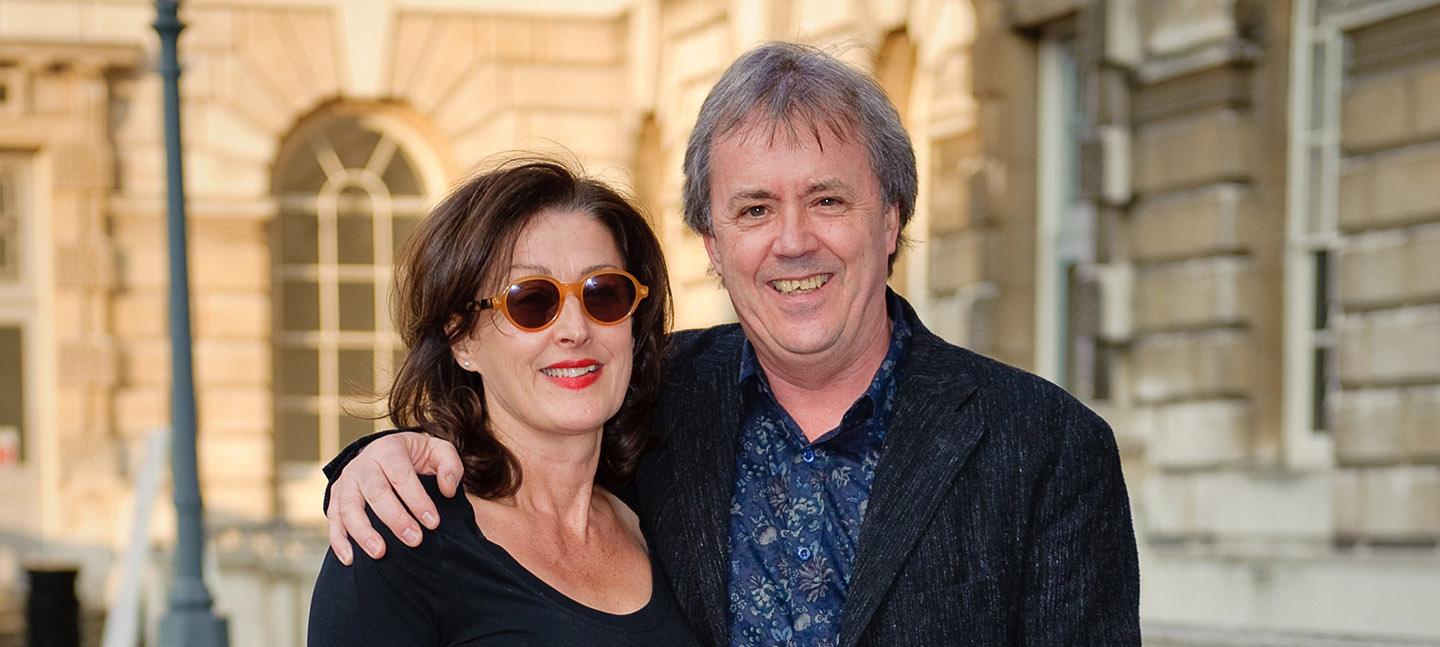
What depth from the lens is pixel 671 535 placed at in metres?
3.12

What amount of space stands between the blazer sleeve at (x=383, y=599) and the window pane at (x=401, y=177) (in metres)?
15.3

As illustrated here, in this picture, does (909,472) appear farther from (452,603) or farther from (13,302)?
(13,302)

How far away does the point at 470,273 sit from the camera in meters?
2.91

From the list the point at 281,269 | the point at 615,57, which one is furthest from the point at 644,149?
the point at 281,269

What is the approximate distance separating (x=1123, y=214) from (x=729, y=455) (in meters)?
6.65

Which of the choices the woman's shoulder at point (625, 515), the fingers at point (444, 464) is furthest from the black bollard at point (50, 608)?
the fingers at point (444, 464)

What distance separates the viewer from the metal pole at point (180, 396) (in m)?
8.55

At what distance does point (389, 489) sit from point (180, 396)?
6.53m

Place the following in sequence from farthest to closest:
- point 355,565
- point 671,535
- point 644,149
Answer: point 644,149
point 671,535
point 355,565

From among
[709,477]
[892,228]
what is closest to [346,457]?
[709,477]

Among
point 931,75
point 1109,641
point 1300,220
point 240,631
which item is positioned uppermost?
point 931,75

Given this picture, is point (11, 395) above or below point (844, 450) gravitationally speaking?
below

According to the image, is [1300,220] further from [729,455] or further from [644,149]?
[644,149]

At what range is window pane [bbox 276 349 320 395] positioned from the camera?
56.9ft
